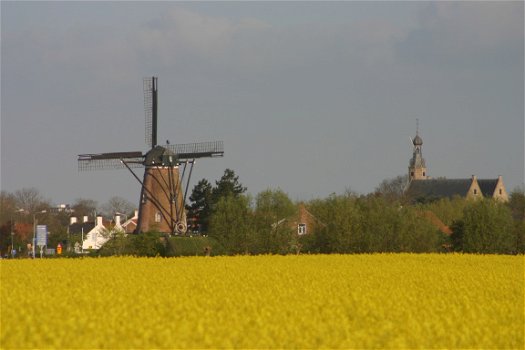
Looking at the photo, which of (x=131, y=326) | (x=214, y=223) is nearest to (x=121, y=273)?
(x=131, y=326)

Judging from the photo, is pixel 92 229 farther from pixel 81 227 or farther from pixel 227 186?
pixel 227 186

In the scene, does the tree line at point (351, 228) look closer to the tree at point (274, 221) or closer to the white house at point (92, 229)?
the tree at point (274, 221)

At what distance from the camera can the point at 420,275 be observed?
34.3 meters

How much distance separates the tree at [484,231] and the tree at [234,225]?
1445 cm

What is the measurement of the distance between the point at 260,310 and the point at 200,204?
270 ft

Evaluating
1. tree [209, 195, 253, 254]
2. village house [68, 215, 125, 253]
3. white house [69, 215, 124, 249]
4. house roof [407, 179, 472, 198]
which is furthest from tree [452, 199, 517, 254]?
house roof [407, 179, 472, 198]

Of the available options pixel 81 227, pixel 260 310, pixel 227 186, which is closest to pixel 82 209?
pixel 81 227

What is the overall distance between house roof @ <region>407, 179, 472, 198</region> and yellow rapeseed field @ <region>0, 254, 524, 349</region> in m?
152

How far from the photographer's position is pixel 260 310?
69.4 feet

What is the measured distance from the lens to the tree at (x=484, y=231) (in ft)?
243

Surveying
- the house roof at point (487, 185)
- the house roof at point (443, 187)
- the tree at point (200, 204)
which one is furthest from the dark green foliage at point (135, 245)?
the house roof at point (487, 185)

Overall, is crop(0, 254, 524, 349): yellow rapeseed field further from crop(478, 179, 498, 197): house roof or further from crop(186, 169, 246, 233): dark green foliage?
crop(478, 179, 498, 197): house roof

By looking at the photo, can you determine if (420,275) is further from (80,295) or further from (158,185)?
(158,185)

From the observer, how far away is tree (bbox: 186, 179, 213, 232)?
10075 centimetres
